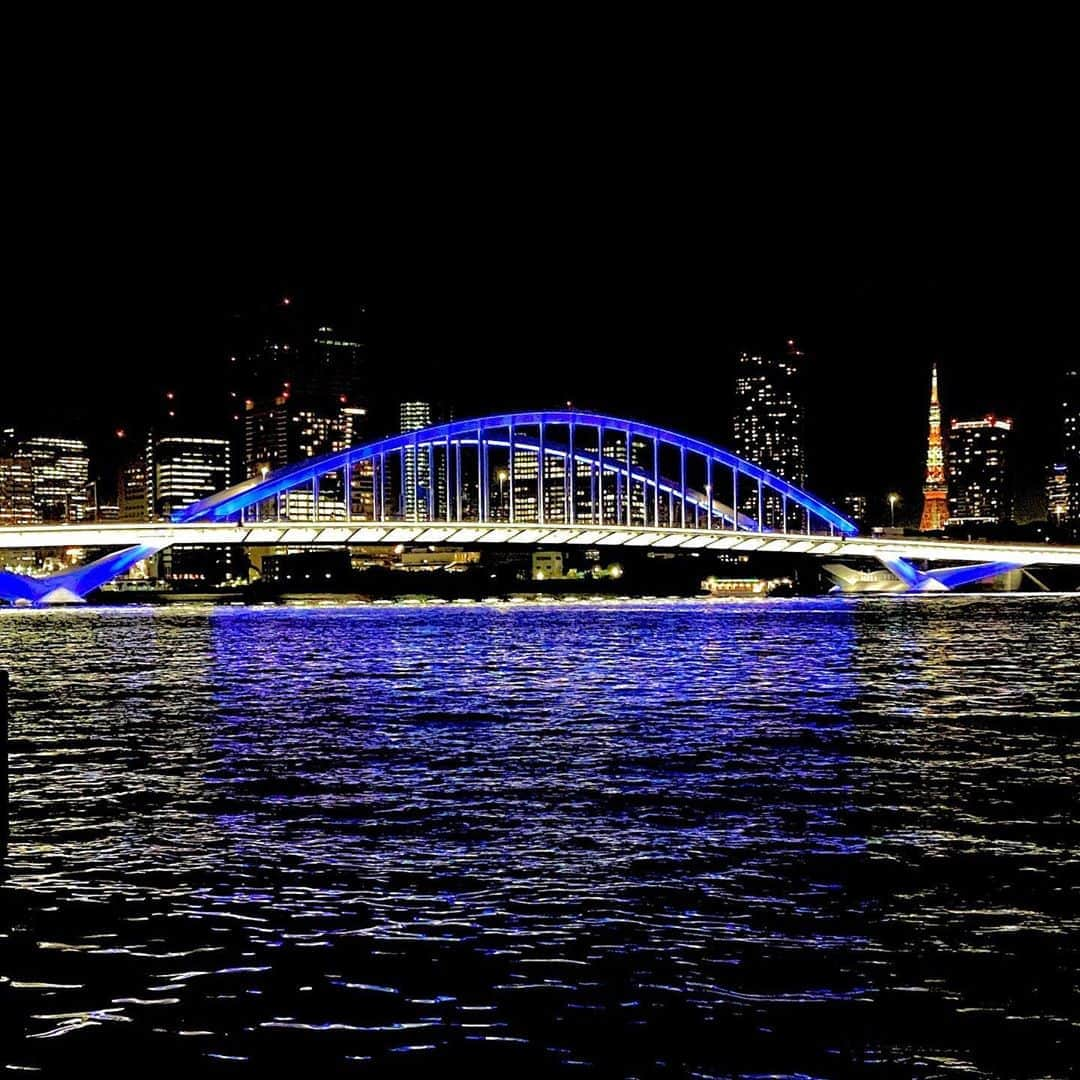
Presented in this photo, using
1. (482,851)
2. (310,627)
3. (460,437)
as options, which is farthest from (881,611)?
(482,851)

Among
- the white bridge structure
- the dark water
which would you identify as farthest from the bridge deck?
the dark water

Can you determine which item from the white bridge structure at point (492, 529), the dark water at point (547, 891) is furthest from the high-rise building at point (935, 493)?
the dark water at point (547, 891)

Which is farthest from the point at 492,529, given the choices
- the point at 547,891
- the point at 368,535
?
the point at 547,891

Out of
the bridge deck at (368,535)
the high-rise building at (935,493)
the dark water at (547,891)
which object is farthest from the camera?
the high-rise building at (935,493)

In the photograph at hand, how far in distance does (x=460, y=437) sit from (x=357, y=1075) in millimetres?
111003

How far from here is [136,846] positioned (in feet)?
43.7

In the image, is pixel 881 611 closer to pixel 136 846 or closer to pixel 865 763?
pixel 865 763

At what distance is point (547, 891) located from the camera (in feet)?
37.2

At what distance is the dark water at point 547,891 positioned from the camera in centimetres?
812

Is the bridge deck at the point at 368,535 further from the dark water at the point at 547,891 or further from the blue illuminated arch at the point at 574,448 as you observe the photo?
the dark water at the point at 547,891

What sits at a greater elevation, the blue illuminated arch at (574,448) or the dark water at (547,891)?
the blue illuminated arch at (574,448)

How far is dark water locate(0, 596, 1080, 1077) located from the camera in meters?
8.12

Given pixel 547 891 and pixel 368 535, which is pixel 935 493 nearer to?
pixel 368 535

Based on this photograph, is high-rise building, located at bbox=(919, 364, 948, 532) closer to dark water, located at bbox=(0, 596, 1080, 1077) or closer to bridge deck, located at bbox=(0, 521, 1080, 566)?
bridge deck, located at bbox=(0, 521, 1080, 566)
